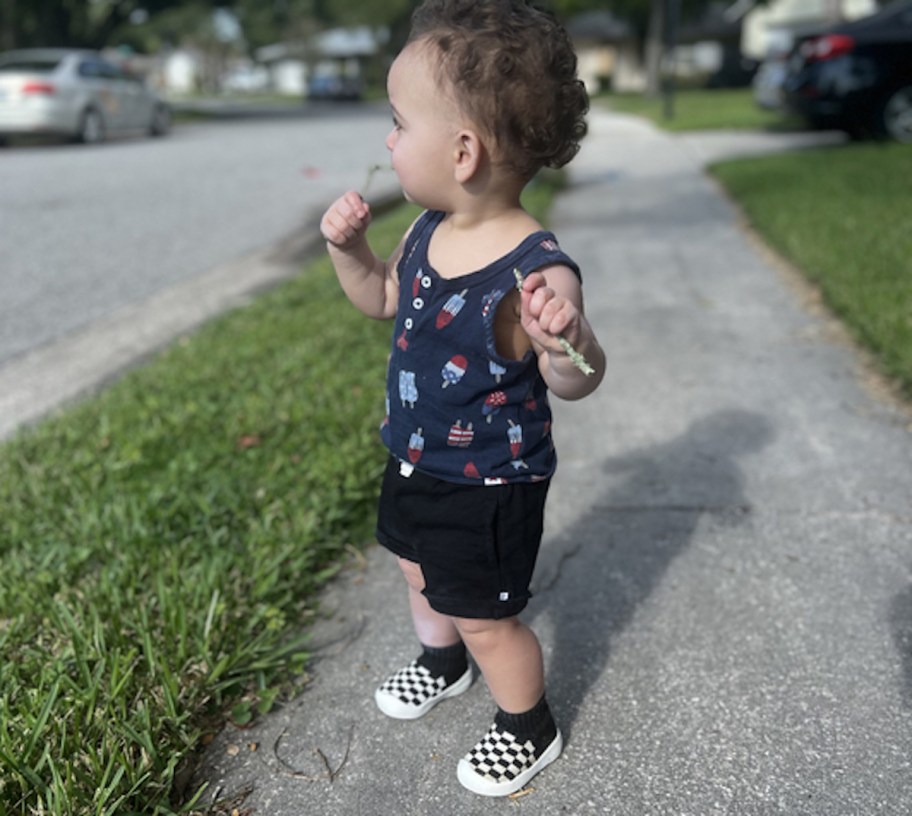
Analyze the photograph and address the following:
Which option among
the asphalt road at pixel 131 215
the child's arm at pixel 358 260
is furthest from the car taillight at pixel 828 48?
the child's arm at pixel 358 260

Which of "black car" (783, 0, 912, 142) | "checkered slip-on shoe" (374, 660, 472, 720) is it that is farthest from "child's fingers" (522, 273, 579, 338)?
"black car" (783, 0, 912, 142)

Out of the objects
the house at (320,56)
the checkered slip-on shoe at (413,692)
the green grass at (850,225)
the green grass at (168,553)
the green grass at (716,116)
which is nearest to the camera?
the green grass at (168,553)

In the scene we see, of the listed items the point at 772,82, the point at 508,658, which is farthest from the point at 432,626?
the point at 772,82

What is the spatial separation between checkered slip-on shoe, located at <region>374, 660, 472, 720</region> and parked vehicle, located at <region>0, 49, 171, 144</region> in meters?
14.2

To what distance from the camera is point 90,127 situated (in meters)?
15.2

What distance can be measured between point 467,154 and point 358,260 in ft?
1.22

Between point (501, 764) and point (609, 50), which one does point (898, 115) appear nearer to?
point (501, 764)

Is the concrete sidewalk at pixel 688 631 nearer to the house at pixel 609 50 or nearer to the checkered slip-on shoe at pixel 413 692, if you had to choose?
the checkered slip-on shoe at pixel 413 692

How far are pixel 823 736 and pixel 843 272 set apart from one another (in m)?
3.79

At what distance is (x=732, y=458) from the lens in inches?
130

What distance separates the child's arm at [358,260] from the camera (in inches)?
72.7

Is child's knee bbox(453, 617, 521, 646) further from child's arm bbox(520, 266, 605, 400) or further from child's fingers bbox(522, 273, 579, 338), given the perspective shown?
child's fingers bbox(522, 273, 579, 338)

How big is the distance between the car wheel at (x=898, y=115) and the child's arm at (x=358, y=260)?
10.8m

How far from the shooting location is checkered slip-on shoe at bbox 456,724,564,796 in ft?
6.04
